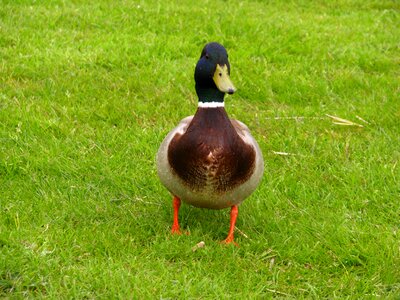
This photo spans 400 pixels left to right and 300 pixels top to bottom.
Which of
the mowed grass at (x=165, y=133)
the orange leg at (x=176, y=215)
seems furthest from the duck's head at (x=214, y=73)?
the mowed grass at (x=165, y=133)

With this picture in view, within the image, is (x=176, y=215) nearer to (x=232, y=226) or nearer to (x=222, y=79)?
(x=232, y=226)

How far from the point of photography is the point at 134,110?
6.34 meters

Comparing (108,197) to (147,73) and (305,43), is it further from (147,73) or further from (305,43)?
(305,43)

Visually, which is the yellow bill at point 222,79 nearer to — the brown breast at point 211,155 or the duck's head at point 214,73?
the duck's head at point 214,73

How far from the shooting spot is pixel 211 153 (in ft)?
13.6

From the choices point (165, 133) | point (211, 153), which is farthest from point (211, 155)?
point (165, 133)

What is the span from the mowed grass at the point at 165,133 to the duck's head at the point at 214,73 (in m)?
0.81

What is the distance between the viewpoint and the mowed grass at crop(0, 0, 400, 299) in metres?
4.14

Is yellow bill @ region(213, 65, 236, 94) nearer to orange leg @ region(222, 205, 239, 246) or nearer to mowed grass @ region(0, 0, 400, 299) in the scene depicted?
orange leg @ region(222, 205, 239, 246)

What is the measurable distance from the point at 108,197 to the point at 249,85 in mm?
2402

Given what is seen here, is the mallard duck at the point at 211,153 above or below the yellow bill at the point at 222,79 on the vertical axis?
below

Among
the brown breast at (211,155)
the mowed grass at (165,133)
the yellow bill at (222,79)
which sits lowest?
the mowed grass at (165,133)

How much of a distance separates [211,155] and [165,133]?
1.87 m

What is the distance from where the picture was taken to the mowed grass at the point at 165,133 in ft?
13.6
